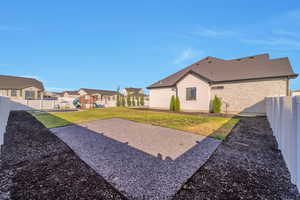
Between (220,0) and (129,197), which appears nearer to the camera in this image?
(129,197)

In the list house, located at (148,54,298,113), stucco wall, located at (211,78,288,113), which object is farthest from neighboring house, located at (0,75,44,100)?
stucco wall, located at (211,78,288,113)

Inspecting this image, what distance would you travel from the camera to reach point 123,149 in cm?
366

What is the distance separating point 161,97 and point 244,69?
9.95 meters

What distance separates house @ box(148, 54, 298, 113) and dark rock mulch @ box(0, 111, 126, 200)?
12631 mm

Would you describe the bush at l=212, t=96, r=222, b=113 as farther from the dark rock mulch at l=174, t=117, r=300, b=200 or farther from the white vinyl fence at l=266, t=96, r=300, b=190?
the white vinyl fence at l=266, t=96, r=300, b=190

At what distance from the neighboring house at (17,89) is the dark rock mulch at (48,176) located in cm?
2687

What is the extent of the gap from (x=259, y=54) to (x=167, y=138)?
55.8 ft

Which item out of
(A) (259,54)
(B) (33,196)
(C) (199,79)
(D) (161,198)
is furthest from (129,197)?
(A) (259,54)

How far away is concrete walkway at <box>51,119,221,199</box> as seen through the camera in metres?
2.07

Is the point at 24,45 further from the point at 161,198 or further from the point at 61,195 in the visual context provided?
the point at 161,198

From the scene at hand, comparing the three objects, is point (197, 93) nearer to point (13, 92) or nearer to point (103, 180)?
point (103, 180)

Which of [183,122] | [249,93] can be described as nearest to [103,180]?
[183,122]

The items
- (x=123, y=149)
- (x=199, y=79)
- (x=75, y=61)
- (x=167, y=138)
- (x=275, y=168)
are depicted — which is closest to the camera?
(x=275, y=168)

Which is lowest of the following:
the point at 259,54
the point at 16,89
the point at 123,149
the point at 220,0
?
the point at 123,149
